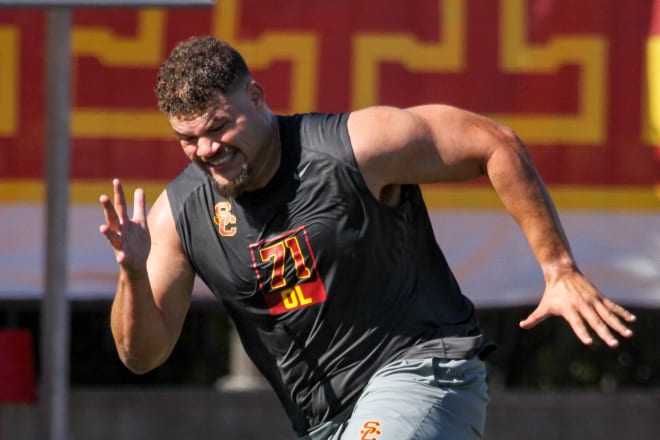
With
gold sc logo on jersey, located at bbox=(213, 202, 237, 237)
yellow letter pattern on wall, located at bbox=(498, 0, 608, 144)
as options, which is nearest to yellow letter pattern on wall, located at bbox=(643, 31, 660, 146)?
yellow letter pattern on wall, located at bbox=(498, 0, 608, 144)

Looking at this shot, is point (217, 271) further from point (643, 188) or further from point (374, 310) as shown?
point (643, 188)

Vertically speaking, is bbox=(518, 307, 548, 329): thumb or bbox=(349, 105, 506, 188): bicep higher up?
bbox=(349, 105, 506, 188): bicep

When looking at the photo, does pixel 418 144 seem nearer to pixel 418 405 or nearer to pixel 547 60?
pixel 418 405

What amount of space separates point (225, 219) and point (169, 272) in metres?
0.24

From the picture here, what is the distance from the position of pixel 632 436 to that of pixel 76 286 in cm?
293

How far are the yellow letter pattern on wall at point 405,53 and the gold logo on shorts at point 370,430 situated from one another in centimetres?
277

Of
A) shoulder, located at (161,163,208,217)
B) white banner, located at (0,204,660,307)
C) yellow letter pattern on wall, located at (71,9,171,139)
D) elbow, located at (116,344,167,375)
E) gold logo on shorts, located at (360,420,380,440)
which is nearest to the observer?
gold logo on shorts, located at (360,420,380,440)

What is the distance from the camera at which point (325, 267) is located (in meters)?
3.80

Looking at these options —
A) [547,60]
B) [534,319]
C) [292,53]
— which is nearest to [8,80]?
[292,53]

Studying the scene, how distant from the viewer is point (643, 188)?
20.1ft

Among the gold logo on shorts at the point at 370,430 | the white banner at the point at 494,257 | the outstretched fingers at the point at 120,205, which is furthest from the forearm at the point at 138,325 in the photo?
the white banner at the point at 494,257

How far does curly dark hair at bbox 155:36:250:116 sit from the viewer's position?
146 inches

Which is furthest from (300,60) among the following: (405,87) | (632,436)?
(632,436)

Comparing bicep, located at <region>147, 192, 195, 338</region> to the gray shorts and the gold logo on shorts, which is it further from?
the gold logo on shorts
